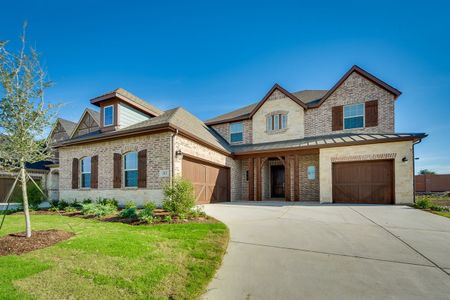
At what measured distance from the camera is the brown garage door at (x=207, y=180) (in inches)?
476

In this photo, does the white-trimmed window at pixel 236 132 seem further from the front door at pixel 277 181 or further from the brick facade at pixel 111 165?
the brick facade at pixel 111 165

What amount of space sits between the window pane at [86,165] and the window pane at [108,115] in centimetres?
255

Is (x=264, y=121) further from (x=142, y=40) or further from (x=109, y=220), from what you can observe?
(x=109, y=220)

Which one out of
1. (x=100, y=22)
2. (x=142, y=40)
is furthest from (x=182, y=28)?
(x=100, y=22)

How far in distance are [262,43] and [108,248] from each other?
11.2 m

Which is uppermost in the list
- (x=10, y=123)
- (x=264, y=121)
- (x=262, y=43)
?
(x=262, y=43)

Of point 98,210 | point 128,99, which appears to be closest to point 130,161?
point 98,210

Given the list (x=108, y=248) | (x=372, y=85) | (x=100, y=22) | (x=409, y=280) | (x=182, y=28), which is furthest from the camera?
(x=372, y=85)

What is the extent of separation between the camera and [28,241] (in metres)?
5.18

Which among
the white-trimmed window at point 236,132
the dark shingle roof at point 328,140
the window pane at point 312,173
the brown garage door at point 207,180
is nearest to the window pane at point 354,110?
the dark shingle roof at point 328,140

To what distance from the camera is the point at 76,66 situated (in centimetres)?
1223

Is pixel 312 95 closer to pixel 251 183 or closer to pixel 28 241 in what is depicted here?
pixel 251 183

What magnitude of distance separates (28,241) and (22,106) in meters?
3.35

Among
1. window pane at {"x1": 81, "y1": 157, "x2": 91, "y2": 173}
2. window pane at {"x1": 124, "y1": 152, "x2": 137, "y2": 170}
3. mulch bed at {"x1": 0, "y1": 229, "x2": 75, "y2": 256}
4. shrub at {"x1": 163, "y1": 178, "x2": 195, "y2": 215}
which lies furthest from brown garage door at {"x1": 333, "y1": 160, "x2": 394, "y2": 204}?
window pane at {"x1": 81, "y1": 157, "x2": 91, "y2": 173}
